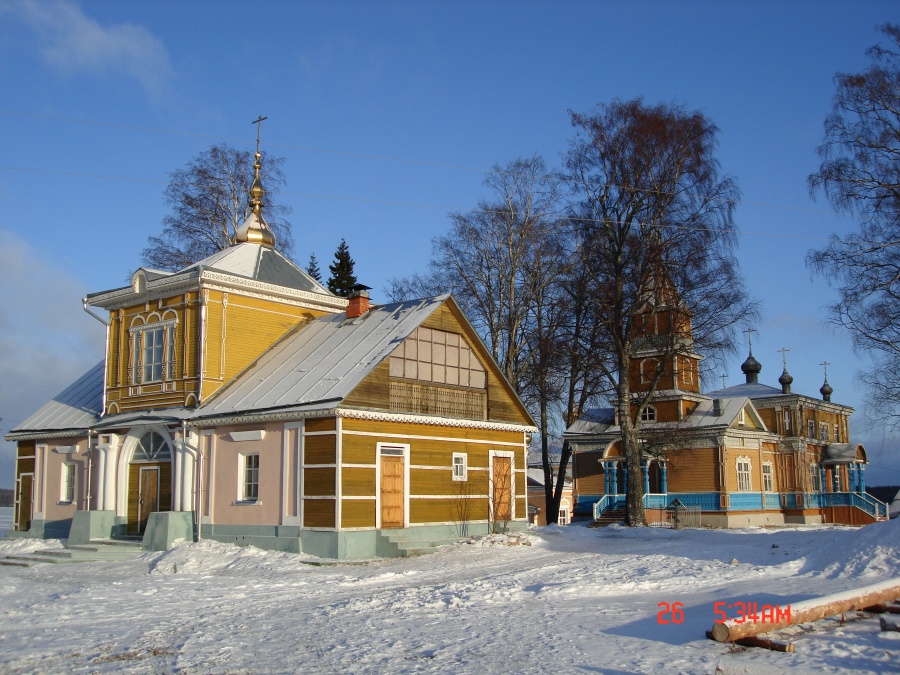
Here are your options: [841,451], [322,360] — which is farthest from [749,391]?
[322,360]

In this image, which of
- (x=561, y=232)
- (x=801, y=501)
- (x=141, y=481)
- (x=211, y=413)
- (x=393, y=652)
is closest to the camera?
(x=393, y=652)

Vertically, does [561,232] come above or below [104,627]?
above

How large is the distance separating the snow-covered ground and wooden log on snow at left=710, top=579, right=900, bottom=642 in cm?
16

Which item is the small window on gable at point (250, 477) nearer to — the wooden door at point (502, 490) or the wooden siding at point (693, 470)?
the wooden door at point (502, 490)

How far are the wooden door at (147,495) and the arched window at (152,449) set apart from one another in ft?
0.95

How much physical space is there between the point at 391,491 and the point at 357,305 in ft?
20.1

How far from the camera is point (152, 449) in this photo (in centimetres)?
2402

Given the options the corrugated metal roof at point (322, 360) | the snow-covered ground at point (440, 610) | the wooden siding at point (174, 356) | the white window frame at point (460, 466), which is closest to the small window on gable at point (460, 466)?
the white window frame at point (460, 466)

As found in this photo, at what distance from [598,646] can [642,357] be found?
25936 mm

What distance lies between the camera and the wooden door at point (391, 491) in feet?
69.6

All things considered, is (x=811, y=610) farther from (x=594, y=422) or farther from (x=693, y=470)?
(x=594, y=422)

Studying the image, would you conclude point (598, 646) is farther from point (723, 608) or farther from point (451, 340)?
point (451, 340)

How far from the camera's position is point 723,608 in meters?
12.1

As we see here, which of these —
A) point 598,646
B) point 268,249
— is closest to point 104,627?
point 598,646
